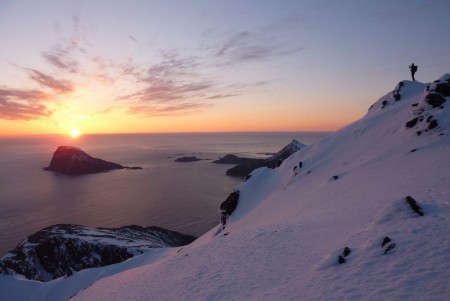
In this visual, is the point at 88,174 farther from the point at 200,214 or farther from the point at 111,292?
the point at 111,292

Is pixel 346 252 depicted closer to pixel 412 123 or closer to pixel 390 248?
pixel 390 248

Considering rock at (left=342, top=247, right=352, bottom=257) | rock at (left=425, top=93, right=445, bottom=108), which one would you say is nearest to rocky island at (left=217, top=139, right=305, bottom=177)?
rock at (left=425, top=93, right=445, bottom=108)

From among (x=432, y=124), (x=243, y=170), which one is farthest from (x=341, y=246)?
(x=243, y=170)

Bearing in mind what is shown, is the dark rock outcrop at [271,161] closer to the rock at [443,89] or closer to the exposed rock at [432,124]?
the rock at [443,89]

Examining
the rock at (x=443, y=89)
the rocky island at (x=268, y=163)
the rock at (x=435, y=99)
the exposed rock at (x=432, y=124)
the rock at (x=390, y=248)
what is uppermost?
the rock at (x=443, y=89)

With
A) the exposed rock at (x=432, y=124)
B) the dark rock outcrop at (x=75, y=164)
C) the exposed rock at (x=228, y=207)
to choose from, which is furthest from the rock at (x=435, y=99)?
the dark rock outcrop at (x=75, y=164)

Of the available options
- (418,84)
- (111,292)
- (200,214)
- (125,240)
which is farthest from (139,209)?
(418,84)
